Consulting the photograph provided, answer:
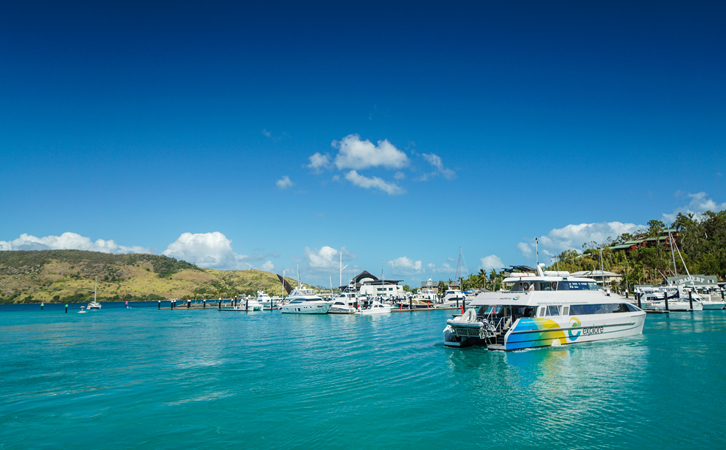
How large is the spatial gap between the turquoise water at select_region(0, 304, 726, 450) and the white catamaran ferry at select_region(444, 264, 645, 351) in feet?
3.44

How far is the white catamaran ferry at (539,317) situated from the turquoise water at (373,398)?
1049 millimetres

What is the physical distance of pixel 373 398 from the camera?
17.9 meters

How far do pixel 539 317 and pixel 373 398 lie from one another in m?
15.8

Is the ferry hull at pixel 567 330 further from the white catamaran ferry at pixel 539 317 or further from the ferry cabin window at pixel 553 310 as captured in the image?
the ferry cabin window at pixel 553 310

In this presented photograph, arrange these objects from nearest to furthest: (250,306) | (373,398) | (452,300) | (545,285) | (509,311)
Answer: (373,398)
(509,311)
(545,285)
(452,300)
(250,306)

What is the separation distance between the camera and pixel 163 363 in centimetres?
2755

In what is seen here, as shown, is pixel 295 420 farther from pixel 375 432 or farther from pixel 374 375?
pixel 374 375

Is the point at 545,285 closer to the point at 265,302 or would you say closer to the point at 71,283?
the point at 265,302

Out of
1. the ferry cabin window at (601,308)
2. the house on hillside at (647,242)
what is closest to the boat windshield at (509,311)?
the ferry cabin window at (601,308)

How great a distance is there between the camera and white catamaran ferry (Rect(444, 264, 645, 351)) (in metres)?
28.0

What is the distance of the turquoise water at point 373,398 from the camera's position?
44.4ft

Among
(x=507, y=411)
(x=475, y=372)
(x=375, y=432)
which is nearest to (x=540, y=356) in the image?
(x=475, y=372)

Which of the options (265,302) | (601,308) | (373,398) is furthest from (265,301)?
(373,398)

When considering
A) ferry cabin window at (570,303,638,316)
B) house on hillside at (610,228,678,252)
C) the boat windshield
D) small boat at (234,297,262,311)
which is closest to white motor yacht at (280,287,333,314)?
small boat at (234,297,262,311)
